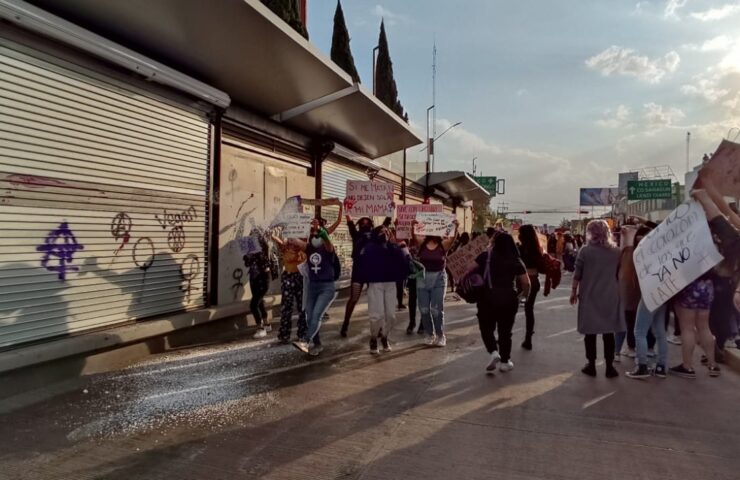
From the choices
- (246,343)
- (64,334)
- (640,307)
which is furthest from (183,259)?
(640,307)

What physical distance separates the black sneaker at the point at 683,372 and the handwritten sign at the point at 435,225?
344 cm

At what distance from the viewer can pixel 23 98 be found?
17.3ft

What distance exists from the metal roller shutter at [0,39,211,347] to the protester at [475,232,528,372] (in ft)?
15.4

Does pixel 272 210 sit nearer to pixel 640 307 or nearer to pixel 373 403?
pixel 373 403

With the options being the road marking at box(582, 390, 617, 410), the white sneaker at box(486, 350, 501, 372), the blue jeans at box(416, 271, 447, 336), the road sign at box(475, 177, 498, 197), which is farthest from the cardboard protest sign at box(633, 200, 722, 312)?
the road sign at box(475, 177, 498, 197)

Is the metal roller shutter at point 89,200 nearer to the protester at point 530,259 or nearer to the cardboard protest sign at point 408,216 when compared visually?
the cardboard protest sign at point 408,216

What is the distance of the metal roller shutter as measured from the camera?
5.23 meters

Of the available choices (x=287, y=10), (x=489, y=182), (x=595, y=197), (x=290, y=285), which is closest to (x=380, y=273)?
(x=290, y=285)

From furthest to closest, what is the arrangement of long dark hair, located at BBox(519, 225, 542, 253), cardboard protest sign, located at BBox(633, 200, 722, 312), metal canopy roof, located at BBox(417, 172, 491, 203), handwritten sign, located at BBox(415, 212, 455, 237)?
metal canopy roof, located at BBox(417, 172, 491, 203)
handwritten sign, located at BBox(415, 212, 455, 237)
long dark hair, located at BBox(519, 225, 542, 253)
cardboard protest sign, located at BBox(633, 200, 722, 312)

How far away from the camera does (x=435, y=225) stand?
25.3 feet

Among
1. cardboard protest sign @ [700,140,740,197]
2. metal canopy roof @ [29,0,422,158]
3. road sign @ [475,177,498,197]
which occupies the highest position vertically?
road sign @ [475,177,498,197]

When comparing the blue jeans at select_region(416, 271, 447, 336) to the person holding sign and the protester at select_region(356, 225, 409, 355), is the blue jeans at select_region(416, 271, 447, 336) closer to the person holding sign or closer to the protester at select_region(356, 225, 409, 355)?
the person holding sign

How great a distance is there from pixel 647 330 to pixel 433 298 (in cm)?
272

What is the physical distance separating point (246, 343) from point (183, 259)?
172cm
